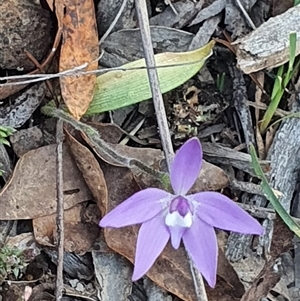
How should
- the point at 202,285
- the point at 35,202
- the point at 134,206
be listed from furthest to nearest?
the point at 35,202
the point at 202,285
the point at 134,206

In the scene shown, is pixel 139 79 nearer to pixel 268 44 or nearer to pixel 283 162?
pixel 268 44

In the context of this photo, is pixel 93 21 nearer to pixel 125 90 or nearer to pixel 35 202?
pixel 125 90

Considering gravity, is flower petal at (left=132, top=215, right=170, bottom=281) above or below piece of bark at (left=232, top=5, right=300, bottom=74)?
below

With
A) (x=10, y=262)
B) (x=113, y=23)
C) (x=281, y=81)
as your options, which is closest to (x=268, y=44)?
(x=281, y=81)

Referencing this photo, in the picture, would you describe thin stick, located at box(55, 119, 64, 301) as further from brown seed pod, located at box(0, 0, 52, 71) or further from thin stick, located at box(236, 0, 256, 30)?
thin stick, located at box(236, 0, 256, 30)

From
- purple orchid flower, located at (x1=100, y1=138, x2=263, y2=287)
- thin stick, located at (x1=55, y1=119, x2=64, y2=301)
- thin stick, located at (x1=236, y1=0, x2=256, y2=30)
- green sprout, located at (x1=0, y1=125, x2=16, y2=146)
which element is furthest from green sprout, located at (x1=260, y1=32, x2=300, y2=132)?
green sprout, located at (x1=0, y1=125, x2=16, y2=146)

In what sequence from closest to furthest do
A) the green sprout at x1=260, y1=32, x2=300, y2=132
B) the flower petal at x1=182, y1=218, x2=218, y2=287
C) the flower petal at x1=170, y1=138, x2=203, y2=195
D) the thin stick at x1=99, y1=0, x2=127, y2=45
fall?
the flower petal at x1=170, y1=138, x2=203, y2=195 < the flower petal at x1=182, y1=218, x2=218, y2=287 < the green sprout at x1=260, y1=32, x2=300, y2=132 < the thin stick at x1=99, y1=0, x2=127, y2=45

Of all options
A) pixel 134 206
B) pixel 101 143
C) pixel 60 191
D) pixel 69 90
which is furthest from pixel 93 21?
pixel 134 206
